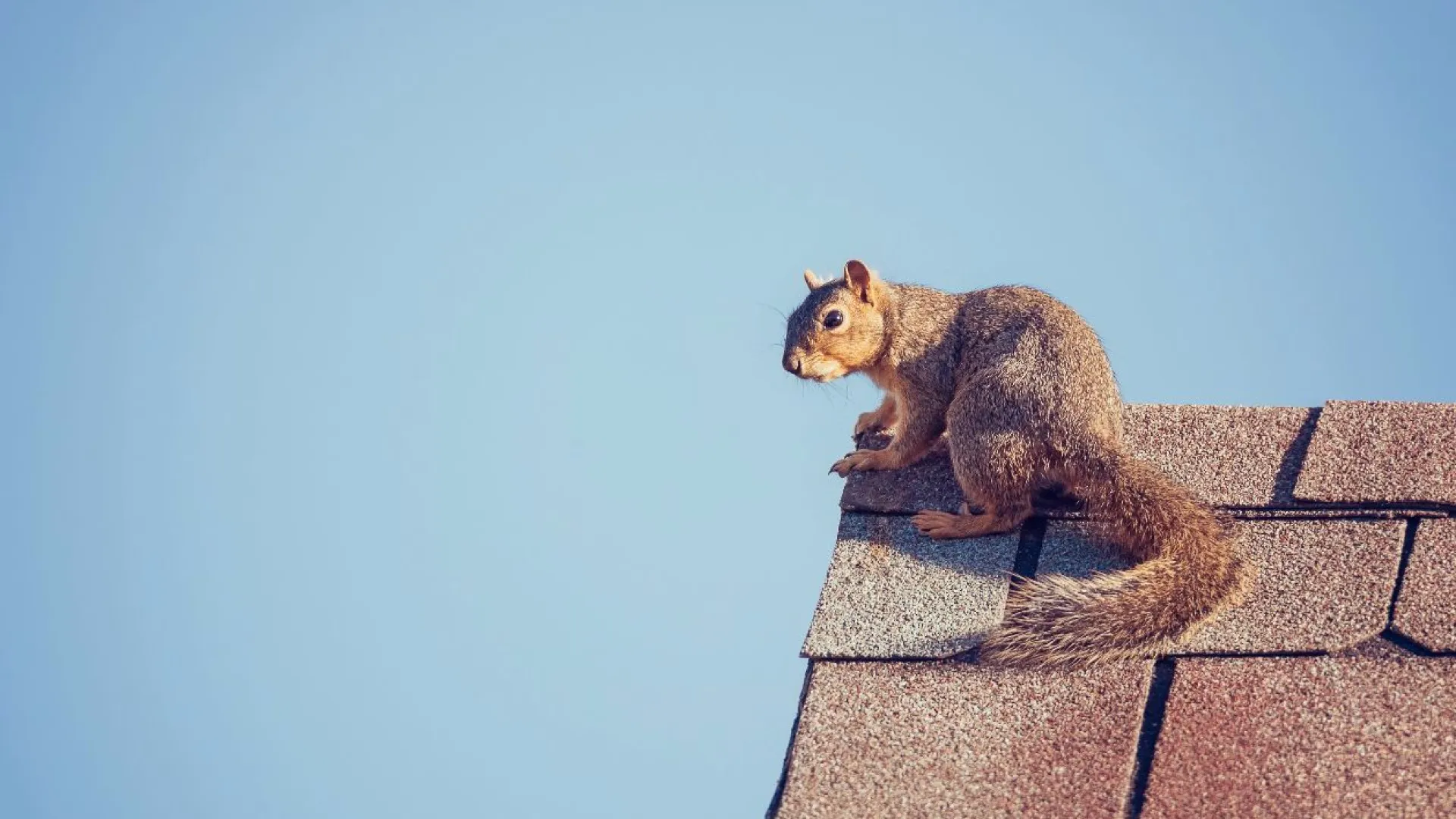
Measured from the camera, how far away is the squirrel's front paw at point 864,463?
5457mm

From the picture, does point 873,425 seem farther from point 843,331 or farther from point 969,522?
point 969,522

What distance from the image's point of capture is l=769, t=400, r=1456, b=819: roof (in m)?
3.64

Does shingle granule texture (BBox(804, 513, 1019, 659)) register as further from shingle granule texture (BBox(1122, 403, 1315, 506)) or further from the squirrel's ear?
the squirrel's ear

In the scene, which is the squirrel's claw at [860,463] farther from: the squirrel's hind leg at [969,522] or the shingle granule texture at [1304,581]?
the shingle granule texture at [1304,581]

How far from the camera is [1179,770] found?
368 centimetres

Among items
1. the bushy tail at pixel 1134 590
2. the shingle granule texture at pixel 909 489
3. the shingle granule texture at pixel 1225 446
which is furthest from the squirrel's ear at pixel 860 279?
the bushy tail at pixel 1134 590

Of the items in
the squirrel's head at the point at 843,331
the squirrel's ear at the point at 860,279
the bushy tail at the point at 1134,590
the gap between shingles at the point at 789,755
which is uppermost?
the squirrel's ear at the point at 860,279

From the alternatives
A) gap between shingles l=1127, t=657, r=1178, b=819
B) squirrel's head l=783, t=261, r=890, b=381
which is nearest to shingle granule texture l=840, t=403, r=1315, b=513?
squirrel's head l=783, t=261, r=890, b=381

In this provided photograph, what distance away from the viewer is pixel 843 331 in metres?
6.09

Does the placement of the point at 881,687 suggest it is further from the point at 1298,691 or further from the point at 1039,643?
the point at 1298,691

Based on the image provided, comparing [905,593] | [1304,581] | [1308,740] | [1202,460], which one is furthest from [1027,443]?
Result: [1308,740]

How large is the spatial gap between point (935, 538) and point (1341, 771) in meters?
1.54

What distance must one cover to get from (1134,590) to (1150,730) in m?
0.59

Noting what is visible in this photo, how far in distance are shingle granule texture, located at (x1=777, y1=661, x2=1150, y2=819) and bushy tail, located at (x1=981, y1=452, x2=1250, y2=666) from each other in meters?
0.08
